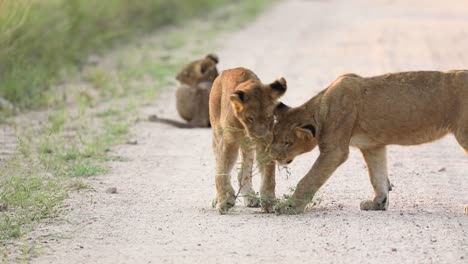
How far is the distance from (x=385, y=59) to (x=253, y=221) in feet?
29.0

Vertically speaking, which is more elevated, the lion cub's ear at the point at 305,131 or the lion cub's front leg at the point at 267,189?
the lion cub's ear at the point at 305,131

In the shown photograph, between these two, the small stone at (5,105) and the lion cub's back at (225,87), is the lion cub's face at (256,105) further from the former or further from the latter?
the small stone at (5,105)

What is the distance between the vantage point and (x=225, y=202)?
341 inches

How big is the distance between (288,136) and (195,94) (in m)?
4.70

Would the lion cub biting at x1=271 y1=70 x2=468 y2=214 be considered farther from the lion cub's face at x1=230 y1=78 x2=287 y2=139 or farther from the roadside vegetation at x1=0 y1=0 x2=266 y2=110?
the roadside vegetation at x1=0 y1=0 x2=266 y2=110

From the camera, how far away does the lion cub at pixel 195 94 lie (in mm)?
12957

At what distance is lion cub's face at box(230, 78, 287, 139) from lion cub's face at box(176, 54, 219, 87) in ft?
17.4

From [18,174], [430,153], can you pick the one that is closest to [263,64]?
[430,153]

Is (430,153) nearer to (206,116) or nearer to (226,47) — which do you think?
(206,116)

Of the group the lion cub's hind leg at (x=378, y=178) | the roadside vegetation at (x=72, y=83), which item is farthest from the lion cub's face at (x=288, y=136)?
the roadside vegetation at (x=72, y=83)

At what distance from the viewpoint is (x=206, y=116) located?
1294 centimetres

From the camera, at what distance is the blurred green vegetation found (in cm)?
1394

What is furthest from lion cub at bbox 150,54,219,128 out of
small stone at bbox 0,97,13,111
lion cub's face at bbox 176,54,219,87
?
small stone at bbox 0,97,13,111

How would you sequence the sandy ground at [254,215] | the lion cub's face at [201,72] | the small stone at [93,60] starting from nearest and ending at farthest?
the sandy ground at [254,215] → the lion cub's face at [201,72] → the small stone at [93,60]
